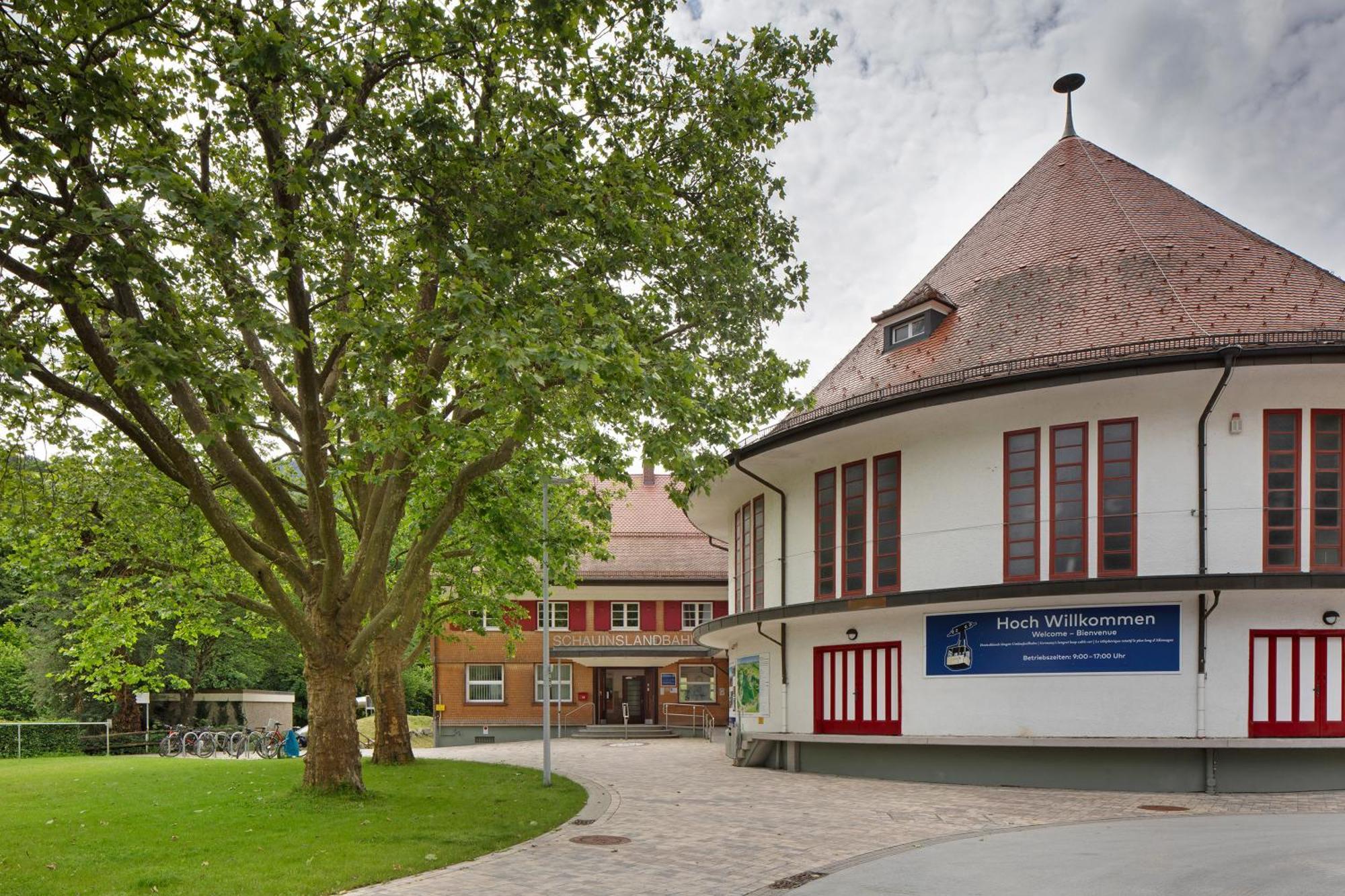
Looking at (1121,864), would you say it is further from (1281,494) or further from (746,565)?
(746,565)

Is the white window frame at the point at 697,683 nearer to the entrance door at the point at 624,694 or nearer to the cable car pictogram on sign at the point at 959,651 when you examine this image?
the entrance door at the point at 624,694

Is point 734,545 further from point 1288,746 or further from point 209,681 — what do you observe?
point 209,681

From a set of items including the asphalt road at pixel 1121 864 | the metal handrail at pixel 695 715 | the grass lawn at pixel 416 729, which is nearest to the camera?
the asphalt road at pixel 1121 864

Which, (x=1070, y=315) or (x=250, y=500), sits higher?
(x=1070, y=315)

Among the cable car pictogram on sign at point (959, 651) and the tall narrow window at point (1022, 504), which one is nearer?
the tall narrow window at point (1022, 504)

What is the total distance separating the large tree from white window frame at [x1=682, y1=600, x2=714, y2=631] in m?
26.0

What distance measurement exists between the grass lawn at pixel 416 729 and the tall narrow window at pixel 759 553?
18239 millimetres

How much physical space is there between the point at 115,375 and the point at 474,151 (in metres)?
4.66

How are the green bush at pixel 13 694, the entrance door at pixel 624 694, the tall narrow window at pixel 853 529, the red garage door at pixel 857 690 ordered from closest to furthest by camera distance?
1. the red garage door at pixel 857 690
2. the tall narrow window at pixel 853 529
3. the entrance door at pixel 624 694
4. the green bush at pixel 13 694

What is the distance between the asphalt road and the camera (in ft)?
31.1

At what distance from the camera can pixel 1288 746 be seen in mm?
16891

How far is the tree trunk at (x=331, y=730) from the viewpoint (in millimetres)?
15711

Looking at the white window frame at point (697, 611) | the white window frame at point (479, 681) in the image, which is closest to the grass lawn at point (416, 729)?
the white window frame at point (479, 681)

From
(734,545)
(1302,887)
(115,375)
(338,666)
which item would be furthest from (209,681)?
(1302,887)
